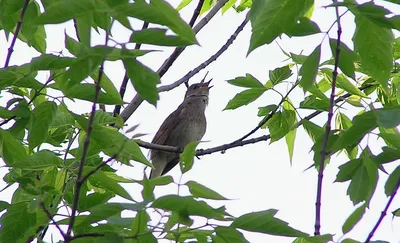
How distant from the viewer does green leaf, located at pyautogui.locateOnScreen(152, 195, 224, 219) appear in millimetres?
2740

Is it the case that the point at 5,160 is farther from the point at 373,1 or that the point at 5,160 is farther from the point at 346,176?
the point at 373,1

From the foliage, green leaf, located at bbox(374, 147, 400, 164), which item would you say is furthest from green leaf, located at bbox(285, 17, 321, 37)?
green leaf, located at bbox(374, 147, 400, 164)

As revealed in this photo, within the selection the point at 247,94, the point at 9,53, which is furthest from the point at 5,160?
the point at 247,94

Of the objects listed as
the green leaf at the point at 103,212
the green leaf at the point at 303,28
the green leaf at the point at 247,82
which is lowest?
the green leaf at the point at 103,212

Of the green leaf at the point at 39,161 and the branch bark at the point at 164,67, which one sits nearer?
the green leaf at the point at 39,161

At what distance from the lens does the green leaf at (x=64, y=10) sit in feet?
8.36

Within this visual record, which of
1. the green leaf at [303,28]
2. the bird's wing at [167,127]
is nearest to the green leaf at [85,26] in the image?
the green leaf at [303,28]

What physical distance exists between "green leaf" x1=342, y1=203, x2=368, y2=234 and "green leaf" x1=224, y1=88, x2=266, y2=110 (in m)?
1.85

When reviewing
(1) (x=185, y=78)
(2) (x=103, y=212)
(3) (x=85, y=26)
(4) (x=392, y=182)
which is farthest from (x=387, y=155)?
(1) (x=185, y=78)

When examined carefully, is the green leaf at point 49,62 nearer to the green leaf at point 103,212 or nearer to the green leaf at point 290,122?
the green leaf at point 103,212

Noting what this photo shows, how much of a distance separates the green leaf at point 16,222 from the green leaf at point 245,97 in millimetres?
1643

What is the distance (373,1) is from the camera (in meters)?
3.00

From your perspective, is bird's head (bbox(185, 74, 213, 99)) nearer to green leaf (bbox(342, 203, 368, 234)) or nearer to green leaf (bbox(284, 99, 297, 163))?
green leaf (bbox(284, 99, 297, 163))

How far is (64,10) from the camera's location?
8.45 feet
